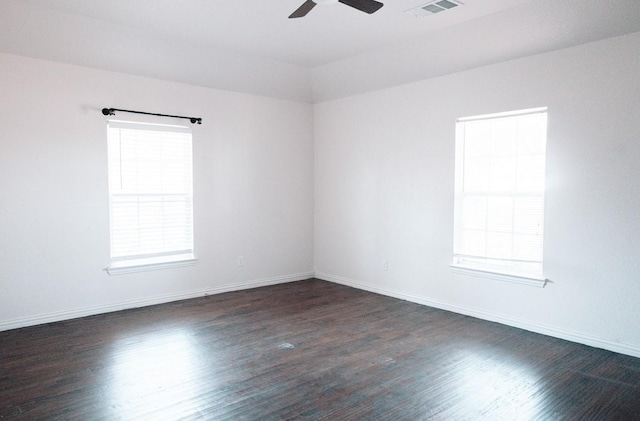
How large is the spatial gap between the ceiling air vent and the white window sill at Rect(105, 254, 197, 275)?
3.63 meters

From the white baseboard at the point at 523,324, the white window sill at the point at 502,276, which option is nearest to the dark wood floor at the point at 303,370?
the white baseboard at the point at 523,324

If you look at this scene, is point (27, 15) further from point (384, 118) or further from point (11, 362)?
point (384, 118)

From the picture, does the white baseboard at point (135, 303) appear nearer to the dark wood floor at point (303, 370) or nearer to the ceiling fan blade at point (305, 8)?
the dark wood floor at point (303, 370)

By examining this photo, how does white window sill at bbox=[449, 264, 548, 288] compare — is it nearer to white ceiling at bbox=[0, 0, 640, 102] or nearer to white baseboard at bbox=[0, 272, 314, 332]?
white ceiling at bbox=[0, 0, 640, 102]

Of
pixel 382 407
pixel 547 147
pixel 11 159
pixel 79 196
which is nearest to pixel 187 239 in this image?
pixel 79 196

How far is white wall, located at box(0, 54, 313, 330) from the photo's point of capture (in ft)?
13.2

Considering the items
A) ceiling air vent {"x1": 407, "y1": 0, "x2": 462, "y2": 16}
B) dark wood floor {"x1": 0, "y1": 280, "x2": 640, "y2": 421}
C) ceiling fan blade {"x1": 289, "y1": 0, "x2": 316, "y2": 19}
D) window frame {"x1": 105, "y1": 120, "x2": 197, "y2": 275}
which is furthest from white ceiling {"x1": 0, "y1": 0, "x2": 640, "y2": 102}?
dark wood floor {"x1": 0, "y1": 280, "x2": 640, "y2": 421}

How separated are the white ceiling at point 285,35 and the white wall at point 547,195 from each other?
28 cm

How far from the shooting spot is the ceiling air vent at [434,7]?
11.3ft

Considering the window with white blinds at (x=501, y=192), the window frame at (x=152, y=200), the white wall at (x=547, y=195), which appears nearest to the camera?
the white wall at (x=547, y=195)

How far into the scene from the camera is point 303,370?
314 centimetres

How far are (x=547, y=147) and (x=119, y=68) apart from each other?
4.30 metres

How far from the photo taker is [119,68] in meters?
4.49

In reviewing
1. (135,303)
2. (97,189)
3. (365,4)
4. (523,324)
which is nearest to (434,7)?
(365,4)
